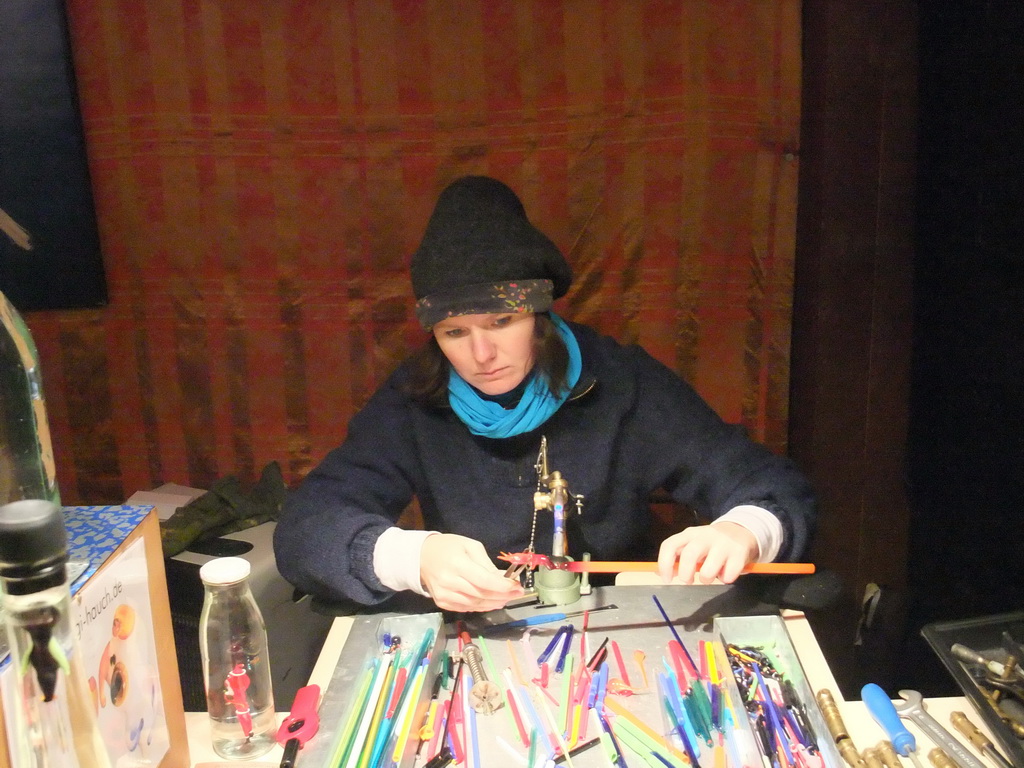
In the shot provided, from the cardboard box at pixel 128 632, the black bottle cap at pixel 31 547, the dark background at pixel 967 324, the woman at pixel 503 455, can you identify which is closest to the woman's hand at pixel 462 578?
the woman at pixel 503 455

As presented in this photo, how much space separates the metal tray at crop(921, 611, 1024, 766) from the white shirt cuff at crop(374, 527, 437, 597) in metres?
0.68

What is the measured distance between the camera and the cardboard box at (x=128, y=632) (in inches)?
28.1

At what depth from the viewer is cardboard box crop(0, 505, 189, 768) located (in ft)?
2.35

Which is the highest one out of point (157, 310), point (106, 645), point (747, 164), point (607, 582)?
point (747, 164)

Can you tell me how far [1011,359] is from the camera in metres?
1.38

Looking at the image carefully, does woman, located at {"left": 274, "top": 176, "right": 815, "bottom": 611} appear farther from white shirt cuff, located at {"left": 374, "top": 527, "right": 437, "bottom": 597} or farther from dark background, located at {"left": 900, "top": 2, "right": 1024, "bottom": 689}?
dark background, located at {"left": 900, "top": 2, "right": 1024, "bottom": 689}

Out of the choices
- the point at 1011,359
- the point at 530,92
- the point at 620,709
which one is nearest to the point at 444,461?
the point at 620,709

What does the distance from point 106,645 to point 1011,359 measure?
1.45 metres

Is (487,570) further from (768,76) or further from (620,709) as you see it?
(768,76)

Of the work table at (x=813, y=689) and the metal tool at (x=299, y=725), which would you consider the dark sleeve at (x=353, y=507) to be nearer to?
the work table at (x=813, y=689)

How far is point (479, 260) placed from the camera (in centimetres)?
121

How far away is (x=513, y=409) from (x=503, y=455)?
105 millimetres

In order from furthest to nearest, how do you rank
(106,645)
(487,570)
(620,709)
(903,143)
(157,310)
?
(157,310) → (903,143) → (487,570) → (620,709) → (106,645)

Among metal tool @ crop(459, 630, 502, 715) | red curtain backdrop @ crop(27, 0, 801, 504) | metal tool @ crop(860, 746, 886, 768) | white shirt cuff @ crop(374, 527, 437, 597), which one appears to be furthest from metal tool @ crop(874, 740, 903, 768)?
red curtain backdrop @ crop(27, 0, 801, 504)
